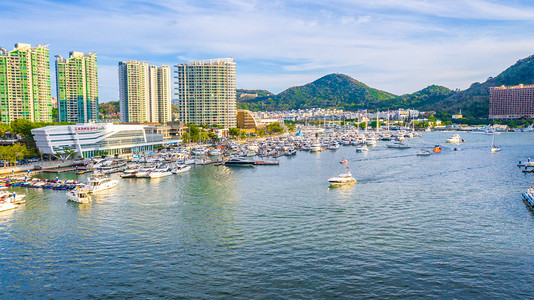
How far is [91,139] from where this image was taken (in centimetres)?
3550

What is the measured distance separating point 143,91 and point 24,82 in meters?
25.7

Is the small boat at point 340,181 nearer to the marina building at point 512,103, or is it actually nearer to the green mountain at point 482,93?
the marina building at point 512,103

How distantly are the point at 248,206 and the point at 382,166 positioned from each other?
18.1 metres

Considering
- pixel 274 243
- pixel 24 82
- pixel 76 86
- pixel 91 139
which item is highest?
pixel 76 86

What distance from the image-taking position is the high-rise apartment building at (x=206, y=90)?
67.6 meters

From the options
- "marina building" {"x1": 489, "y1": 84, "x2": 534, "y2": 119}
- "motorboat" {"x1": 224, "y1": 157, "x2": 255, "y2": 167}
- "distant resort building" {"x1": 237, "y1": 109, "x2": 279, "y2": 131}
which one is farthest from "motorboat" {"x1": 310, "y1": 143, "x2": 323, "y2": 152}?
"marina building" {"x1": 489, "y1": 84, "x2": 534, "y2": 119}

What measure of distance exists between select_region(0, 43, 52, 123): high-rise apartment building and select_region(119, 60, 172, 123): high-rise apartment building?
19.5 meters

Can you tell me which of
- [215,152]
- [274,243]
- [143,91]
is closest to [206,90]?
[143,91]

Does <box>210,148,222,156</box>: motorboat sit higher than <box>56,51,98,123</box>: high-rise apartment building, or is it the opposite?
<box>56,51,98,123</box>: high-rise apartment building

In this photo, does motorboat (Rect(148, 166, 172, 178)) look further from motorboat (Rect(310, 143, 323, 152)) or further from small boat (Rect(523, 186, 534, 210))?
motorboat (Rect(310, 143, 323, 152))

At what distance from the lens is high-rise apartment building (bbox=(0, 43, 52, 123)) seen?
49.9m

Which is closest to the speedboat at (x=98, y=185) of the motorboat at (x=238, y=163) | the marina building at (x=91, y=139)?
the marina building at (x=91, y=139)

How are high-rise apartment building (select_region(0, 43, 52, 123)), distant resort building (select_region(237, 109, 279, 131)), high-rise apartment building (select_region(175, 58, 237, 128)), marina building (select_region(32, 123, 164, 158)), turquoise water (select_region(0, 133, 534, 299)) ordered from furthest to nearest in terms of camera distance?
1. distant resort building (select_region(237, 109, 279, 131))
2. high-rise apartment building (select_region(175, 58, 237, 128))
3. high-rise apartment building (select_region(0, 43, 52, 123))
4. marina building (select_region(32, 123, 164, 158))
5. turquoise water (select_region(0, 133, 534, 299))

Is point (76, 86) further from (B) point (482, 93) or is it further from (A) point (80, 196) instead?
(B) point (482, 93)
